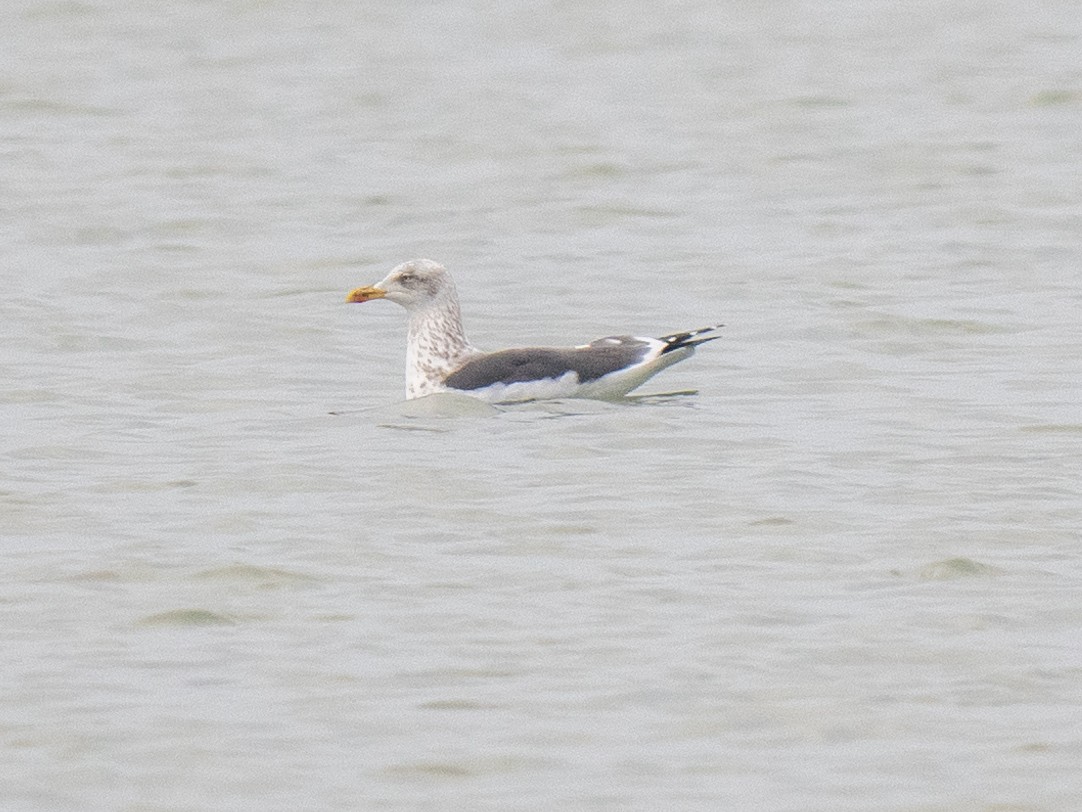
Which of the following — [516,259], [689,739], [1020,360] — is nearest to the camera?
[689,739]

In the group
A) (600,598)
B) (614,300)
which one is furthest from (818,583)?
(614,300)

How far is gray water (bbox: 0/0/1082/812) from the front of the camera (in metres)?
8.82

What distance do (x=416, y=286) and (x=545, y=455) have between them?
9.05 feet

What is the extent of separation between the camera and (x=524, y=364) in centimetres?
1524

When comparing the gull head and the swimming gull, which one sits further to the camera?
the gull head

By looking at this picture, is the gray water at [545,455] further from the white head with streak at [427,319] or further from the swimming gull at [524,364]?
the white head with streak at [427,319]

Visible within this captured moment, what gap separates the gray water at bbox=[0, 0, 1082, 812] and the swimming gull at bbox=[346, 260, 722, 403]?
0.79ft

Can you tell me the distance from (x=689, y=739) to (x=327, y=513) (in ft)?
12.6

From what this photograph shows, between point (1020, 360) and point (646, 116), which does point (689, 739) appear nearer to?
point (1020, 360)

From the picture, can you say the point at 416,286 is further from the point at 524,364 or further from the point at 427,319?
the point at 524,364

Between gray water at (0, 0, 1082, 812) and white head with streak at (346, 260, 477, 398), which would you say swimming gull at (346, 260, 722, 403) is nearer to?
white head with streak at (346, 260, 477, 398)

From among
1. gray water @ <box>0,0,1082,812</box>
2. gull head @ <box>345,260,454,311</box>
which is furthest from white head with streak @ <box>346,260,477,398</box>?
gray water @ <box>0,0,1082,812</box>

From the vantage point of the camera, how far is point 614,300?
63.7 feet

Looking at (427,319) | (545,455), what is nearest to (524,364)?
(427,319)
